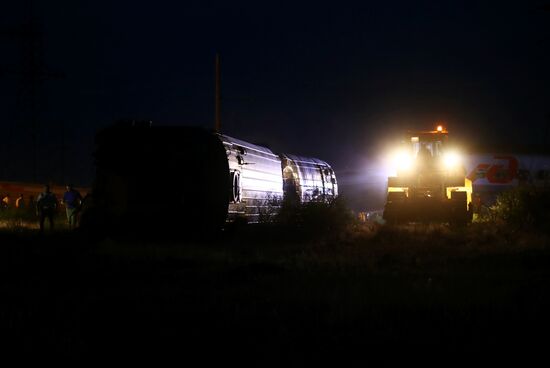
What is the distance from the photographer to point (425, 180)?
27.8m

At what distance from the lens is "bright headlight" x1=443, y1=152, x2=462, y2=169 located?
90.7ft

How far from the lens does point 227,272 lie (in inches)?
517

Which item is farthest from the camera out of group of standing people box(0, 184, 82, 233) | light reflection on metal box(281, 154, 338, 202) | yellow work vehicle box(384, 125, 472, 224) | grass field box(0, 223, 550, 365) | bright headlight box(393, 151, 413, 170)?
light reflection on metal box(281, 154, 338, 202)

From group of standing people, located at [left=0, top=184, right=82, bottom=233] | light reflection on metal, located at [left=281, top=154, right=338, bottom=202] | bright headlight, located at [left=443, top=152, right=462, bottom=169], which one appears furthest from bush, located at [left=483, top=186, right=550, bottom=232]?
group of standing people, located at [left=0, top=184, right=82, bottom=233]

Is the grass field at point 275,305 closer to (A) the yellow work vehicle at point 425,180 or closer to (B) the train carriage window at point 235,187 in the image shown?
(B) the train carriage window at point 235,187

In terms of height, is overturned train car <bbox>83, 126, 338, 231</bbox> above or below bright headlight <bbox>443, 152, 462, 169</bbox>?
below

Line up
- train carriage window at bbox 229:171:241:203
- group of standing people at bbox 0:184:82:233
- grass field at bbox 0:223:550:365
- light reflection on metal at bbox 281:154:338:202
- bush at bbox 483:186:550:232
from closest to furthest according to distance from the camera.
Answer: grass field at bbox 0:223:550:365, train carriage window at bbox 229:171:241:203, group of standing people at bbox 0:184:82:233, bush at bbox 483:186:550:232, light reflection on metal at bbox 281:154:338:202

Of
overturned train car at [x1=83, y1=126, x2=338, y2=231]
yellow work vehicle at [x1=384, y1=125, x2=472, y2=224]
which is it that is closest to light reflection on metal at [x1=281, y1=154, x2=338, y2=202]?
yellow work vehicle at [x1=384, y1=125, x2=472, y2=224]

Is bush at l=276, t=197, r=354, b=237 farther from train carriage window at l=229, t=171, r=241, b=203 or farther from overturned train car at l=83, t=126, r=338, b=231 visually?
overturned train car at l=83, t=126, r=338, b=231

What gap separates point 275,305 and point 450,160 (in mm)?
19237

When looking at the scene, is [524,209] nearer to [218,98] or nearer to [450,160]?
[450,160]

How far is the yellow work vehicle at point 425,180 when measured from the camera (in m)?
26.9

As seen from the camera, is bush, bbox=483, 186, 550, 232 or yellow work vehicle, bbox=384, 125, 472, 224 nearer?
bush, bbox=483, 186, 550, 232

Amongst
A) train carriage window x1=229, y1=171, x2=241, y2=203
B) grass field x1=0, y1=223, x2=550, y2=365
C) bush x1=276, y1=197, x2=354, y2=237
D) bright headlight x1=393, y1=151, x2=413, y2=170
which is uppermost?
bright headlight x1=393, y1=151, x2=413, y2=170
